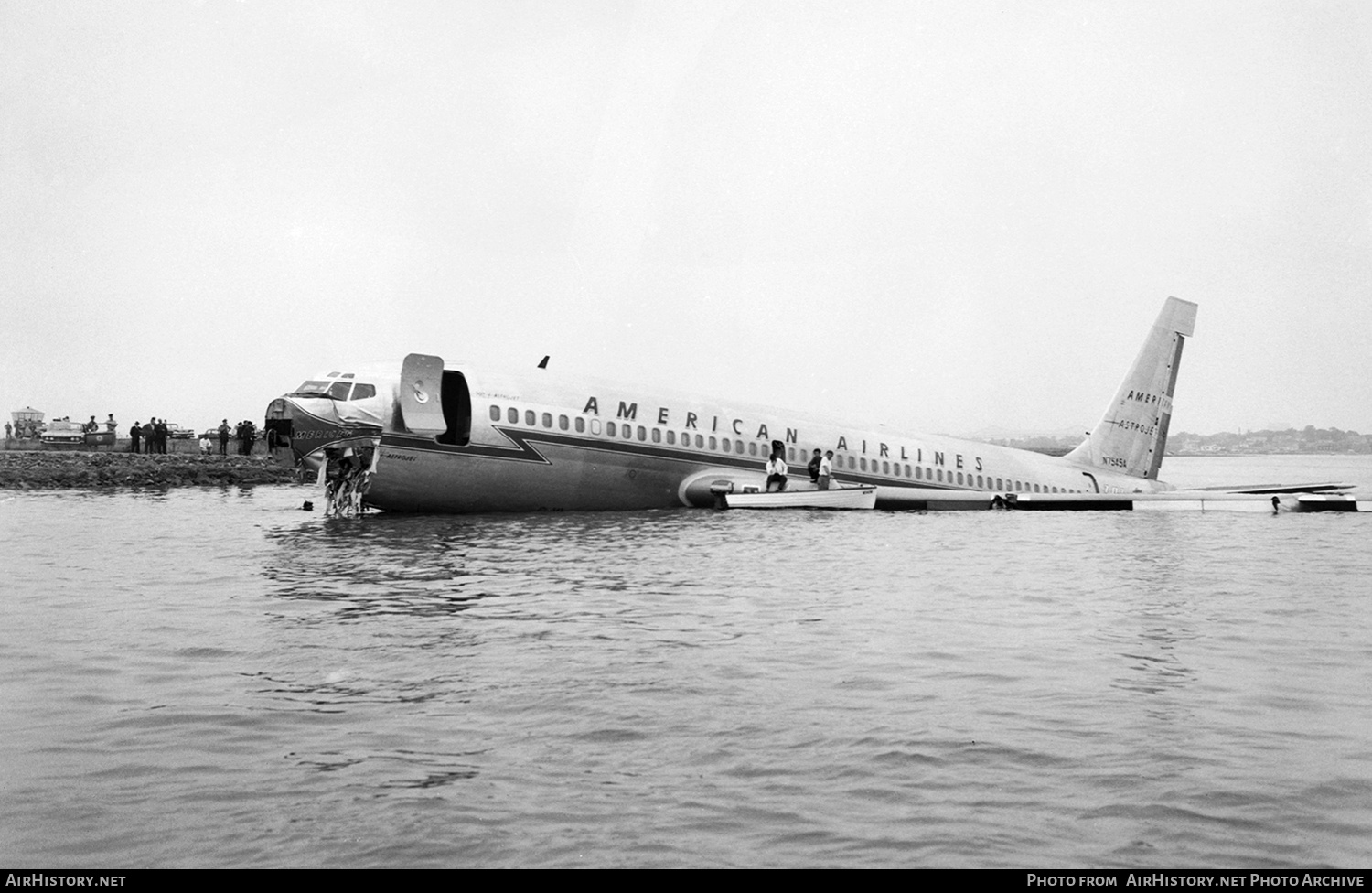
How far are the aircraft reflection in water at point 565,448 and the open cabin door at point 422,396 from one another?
30mm

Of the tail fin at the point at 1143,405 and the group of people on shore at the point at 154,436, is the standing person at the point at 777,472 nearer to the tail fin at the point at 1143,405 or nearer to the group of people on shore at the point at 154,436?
the tail fin at the point at 1143,405

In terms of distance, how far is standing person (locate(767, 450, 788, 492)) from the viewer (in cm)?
3139

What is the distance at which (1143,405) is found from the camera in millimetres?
42219

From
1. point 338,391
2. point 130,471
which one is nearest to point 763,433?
point 338,391

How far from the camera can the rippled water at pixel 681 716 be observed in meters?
5.42

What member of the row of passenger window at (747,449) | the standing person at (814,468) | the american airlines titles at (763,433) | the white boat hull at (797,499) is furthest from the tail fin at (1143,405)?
the white boat hull at (797,499)

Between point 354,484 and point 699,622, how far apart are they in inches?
691

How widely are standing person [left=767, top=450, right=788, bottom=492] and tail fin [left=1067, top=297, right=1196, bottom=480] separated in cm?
1516

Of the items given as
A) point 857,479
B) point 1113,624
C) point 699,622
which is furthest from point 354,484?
point 1113,624

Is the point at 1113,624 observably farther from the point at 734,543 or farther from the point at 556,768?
the point at 734,543

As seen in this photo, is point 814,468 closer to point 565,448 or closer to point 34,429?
point 565,448

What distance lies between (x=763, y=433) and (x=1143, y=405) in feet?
54.9

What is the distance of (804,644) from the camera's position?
10.6 metres

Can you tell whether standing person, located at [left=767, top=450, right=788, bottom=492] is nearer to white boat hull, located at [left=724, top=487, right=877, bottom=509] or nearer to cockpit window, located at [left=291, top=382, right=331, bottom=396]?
white boat hull, located at [left=724, top=487, right=877, bottom=509]
